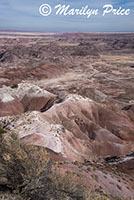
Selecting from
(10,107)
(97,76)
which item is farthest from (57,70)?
(10,107)

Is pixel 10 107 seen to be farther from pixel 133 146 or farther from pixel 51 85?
pixel 51 85

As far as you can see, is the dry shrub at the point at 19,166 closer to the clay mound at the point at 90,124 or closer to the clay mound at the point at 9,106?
the clay mound at the point at 90,124

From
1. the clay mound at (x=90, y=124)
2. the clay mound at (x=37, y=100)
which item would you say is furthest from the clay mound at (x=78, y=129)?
the clay mound at (x=37, y=100)

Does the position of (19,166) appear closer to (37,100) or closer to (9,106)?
(9,106)

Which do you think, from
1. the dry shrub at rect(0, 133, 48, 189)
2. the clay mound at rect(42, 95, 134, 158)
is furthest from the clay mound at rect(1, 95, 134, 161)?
the dry shrub at rect(0, 133, 48, 189)

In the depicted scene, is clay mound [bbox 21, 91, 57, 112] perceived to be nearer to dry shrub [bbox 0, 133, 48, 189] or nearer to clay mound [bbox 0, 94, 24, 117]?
clay mound [bbox 0, 94, 24, 117]

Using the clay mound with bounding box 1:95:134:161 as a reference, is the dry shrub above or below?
above
